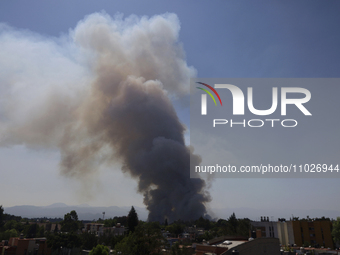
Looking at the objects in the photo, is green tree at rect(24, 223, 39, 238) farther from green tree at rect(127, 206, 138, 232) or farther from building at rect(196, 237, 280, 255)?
building at rect(196, 237, 280, 255)

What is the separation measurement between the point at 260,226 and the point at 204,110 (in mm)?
47515

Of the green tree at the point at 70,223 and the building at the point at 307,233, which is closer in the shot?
the building at the point at 307,233

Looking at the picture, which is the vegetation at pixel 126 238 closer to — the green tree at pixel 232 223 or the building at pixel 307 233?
the green tree at pixel 232 223

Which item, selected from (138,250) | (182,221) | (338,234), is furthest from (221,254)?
(182,221)

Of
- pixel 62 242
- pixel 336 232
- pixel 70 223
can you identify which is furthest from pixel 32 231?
pixel 336 232

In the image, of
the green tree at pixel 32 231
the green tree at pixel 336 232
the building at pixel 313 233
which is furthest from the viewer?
the building at pixel 313 233

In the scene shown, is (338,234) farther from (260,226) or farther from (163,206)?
(163,206)

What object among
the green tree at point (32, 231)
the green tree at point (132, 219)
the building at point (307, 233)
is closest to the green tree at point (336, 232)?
the building at point (307, 233)

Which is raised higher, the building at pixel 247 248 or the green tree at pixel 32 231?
the building at pixel 247 248

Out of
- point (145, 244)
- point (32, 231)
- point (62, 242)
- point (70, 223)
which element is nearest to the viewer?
point (145, 244)

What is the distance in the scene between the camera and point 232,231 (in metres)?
70.8

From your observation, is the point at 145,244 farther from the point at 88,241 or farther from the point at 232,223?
the point at 232,223

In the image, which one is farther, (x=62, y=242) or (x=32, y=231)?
(x=32, y=231)

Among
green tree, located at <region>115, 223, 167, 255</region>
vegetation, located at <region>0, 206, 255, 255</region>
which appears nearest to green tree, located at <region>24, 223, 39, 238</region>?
vegetation, located at <region>0, 206, 255, 255</region>
